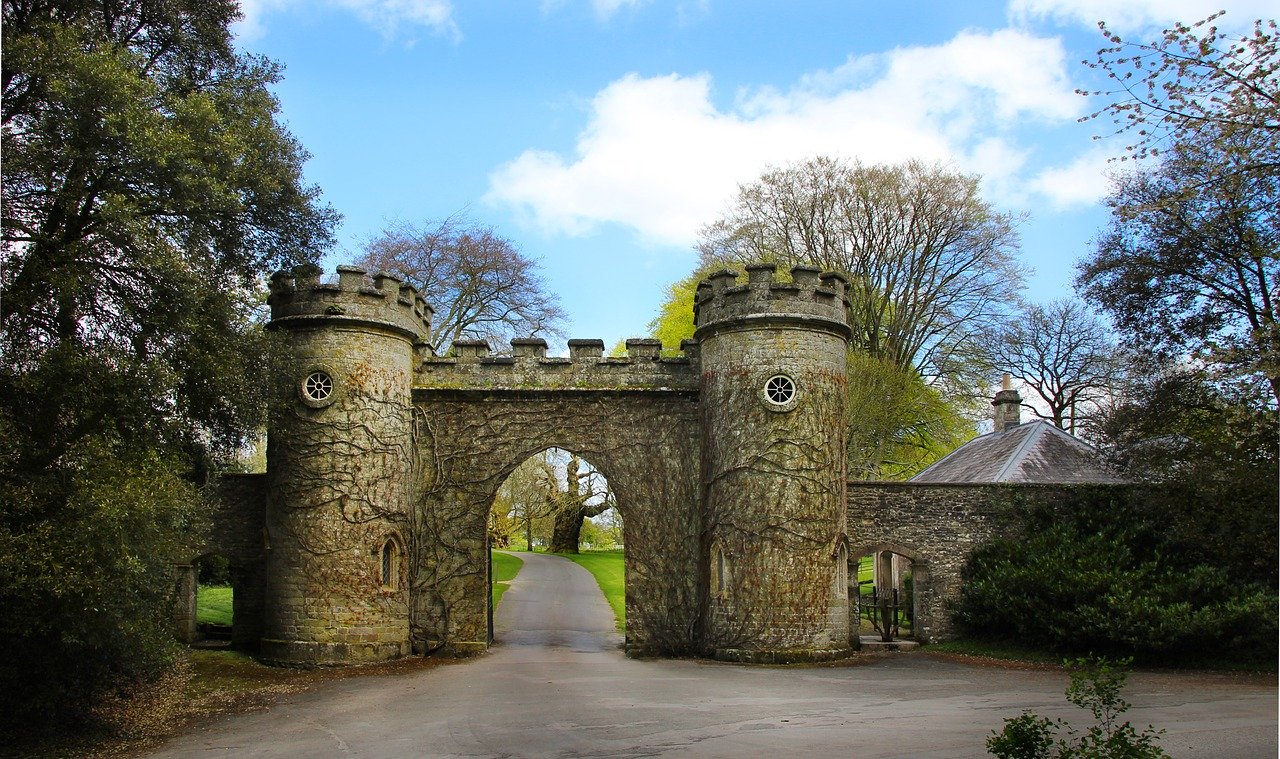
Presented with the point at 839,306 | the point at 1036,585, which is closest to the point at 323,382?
the point at 839,306

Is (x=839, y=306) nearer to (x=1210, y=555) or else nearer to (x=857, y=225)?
(x=1210, y=555)

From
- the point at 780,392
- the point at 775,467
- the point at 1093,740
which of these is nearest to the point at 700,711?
the point at 1093,740

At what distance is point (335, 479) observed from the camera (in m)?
16.8

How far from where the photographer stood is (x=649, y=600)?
17.8 metres

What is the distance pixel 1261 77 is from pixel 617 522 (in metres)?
42.2

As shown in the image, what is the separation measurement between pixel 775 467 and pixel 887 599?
5.49 metres

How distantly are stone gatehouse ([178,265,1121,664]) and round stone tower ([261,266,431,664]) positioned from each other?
0.11 feet

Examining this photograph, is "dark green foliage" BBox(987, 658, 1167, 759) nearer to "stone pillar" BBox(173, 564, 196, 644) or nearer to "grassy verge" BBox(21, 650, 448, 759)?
"grassy verge" BBox(21, 650, 448, 759)

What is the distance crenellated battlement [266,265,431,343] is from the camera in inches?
669

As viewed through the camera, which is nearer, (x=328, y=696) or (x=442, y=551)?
(x=328, y=696)

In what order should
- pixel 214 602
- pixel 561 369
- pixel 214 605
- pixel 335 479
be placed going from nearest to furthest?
pixel 335 479 → pixel 561 369 → pixel 214 605 → pixel 214 602

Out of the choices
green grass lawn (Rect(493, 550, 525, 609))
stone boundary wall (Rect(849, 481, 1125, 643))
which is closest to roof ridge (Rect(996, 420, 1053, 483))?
stone boundary wall (Rect(849, 481, 1125, 643))

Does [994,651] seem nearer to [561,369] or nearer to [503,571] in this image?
[561,369]

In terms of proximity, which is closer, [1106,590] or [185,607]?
[1106,590]
